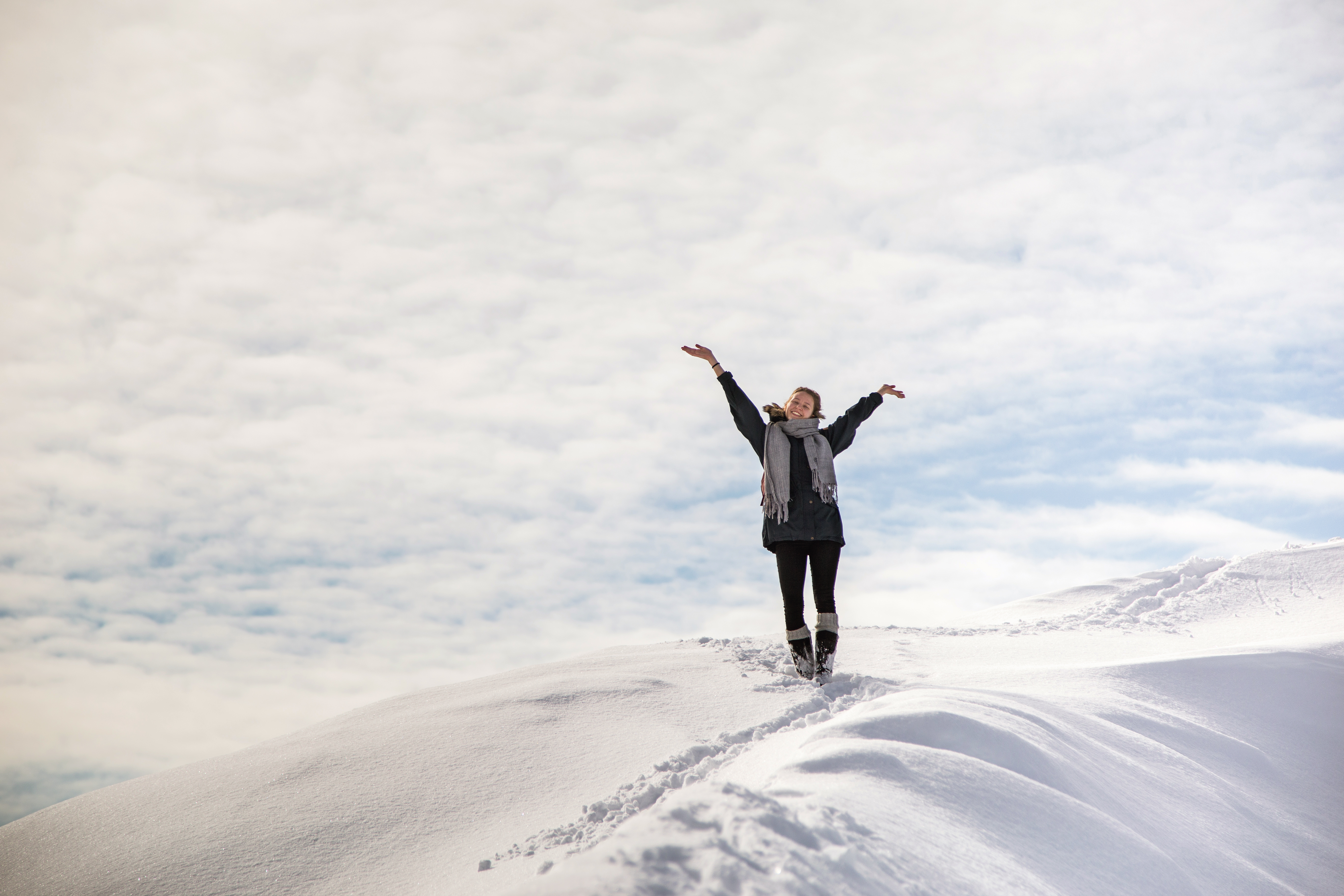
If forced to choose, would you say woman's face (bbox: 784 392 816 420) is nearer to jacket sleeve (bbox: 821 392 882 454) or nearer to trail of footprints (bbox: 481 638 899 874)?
jacket sleeve (bbox: 821 392 882 454)

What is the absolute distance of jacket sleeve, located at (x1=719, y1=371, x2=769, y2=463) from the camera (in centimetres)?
557

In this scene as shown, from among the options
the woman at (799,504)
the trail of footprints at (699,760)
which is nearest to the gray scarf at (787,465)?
the woman at (799,504)

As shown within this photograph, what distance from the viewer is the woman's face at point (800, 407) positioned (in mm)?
5609

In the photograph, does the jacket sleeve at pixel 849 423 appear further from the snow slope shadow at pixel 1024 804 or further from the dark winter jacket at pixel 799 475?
the snow slope shadow at pixel 1024 804

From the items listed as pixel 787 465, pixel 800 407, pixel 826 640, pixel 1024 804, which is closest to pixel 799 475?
pixel 787 465

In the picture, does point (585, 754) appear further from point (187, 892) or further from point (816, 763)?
point (187, 892)

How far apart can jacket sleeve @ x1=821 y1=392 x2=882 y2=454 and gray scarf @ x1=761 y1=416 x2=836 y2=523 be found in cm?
14

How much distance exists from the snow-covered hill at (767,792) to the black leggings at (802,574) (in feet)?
1.29

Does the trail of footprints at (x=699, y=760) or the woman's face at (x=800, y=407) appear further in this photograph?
the woman's face at (x=800, y=407)

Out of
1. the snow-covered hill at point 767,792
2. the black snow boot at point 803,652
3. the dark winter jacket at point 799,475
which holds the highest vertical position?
the dark winter jacket at point 799,475

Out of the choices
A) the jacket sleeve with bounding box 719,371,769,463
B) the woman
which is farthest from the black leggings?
the jacket sleeve with bounding box 719,371,769,463

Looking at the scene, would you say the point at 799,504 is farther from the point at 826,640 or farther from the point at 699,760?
the point at 699,760

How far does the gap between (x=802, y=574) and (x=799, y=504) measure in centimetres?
46

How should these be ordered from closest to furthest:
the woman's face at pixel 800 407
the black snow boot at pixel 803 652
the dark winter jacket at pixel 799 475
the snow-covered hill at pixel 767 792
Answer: the snow-covered hill at pixel 767 792
the black snow boot at pixel 803 652
the dark winter jacket at pixel 799 475
the woman's face at pixel 800 407
